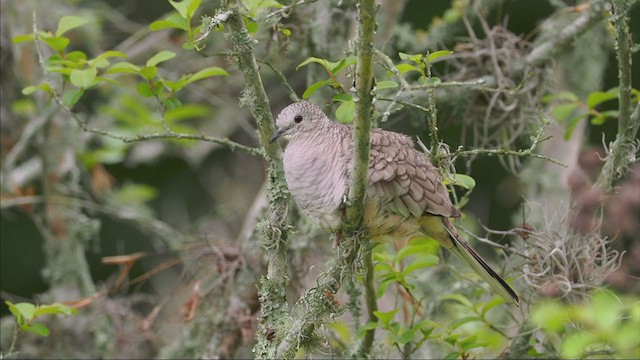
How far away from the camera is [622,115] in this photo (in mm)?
3213

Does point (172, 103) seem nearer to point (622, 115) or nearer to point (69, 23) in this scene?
point (69, 23)

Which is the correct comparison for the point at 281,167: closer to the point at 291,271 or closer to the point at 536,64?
the point at 291,271

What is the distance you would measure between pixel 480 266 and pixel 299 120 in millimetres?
758

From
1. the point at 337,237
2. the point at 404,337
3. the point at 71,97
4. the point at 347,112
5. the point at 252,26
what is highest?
the point at 252,26

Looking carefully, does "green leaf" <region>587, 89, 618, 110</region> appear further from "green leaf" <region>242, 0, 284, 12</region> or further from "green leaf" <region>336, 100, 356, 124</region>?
"green leaf" <region>242, 0, 284, 12</region>

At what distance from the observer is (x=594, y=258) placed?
10.6 ft

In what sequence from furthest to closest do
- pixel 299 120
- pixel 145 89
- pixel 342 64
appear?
pixel 145 89 → pixel 299 120 → pixel 342 64

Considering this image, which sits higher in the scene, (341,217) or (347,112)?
(347,112)

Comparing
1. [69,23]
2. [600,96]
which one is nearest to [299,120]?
[69,23]

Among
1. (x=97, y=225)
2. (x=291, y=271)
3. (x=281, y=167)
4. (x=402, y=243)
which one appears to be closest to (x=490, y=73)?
(x=402, y=243)

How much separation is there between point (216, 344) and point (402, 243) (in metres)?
0.89

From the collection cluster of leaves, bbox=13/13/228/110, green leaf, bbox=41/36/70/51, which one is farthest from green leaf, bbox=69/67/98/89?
green leaf, bbox=41/36/70/51

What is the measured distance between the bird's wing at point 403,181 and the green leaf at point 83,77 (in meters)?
0.92

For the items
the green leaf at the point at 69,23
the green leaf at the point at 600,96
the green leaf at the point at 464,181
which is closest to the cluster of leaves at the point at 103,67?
the green leaf at the point at 69,23
